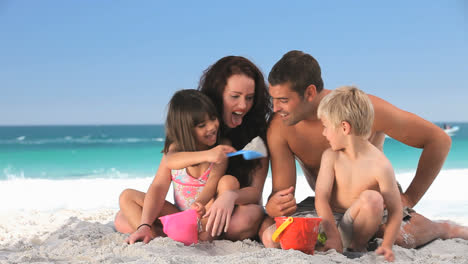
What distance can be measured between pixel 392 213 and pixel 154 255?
1213mm

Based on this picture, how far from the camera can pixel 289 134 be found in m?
2.92

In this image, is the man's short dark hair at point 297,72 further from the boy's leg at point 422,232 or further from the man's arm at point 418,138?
the boy's leg at point 422,232

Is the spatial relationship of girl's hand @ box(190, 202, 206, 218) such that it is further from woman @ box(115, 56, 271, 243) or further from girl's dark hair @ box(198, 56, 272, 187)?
girl's dark hair @ box(198, 56, 272, 187)

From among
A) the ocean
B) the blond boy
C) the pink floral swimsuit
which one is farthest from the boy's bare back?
the ocean

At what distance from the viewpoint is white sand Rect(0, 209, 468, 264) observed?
218cm

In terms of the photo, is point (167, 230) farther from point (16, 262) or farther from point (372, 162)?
point (372, 162)

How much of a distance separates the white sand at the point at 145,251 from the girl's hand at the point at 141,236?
0.07m

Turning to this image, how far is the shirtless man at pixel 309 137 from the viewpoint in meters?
2.73

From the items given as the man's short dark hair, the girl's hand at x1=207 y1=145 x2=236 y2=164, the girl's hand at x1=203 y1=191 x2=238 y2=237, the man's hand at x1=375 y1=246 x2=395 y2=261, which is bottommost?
the man's hand at x1=375 y1=246 x2=395 y2=261

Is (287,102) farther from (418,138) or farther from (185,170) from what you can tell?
(418,138)

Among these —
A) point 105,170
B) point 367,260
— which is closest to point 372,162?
point 367,260

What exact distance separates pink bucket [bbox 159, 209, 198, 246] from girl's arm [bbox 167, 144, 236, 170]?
0.28 metres

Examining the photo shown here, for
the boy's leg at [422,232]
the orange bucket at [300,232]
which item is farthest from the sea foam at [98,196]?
the orange bucket at [300,232]

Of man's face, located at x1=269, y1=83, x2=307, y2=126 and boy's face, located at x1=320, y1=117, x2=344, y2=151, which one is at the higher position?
man's face, located at x1=269, y1=83, x2=307, y2=126
